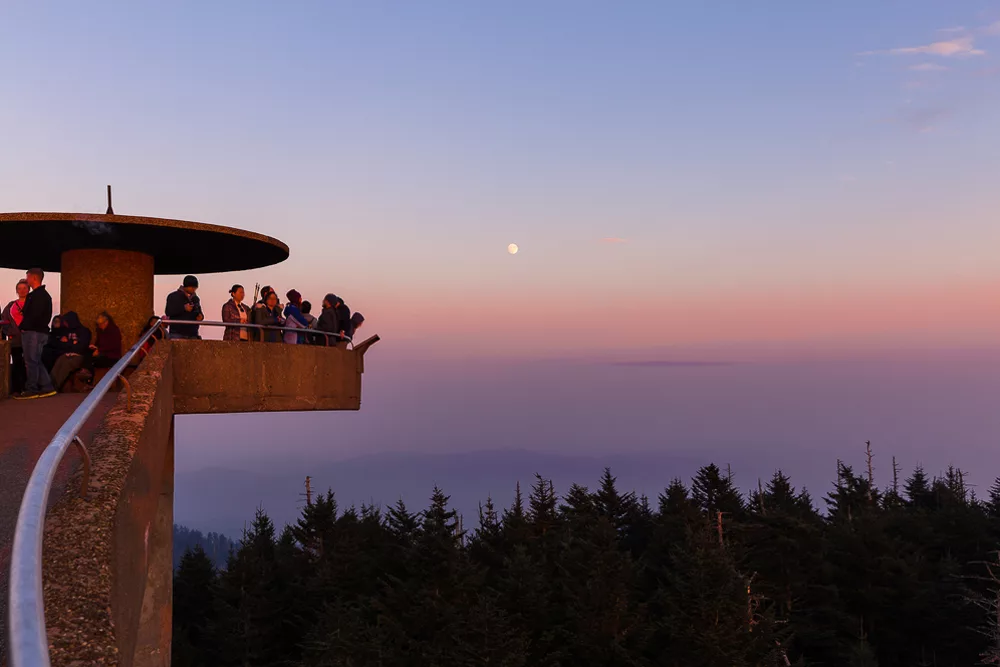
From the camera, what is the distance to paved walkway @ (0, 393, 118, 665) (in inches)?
208

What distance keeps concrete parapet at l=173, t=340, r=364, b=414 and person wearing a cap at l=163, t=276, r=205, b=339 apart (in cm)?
101

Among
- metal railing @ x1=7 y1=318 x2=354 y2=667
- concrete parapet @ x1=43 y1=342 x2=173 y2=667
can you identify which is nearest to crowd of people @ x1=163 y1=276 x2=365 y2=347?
concrete parapet @ x1=43 y1=342 x2=173 y2=667

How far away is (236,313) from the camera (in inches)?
545

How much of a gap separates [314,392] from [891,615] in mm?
57505

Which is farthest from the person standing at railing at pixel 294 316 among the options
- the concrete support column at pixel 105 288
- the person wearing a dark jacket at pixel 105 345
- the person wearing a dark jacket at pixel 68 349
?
the person wearing a dark jacket at pixel 68 349

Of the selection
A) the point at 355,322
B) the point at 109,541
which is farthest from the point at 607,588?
the point at 109,541

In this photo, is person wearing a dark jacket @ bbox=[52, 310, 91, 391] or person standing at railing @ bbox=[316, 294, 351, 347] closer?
person wearing a dark jacket @ bbox=[52, 310, 91, 391]

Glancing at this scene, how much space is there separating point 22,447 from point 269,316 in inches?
264

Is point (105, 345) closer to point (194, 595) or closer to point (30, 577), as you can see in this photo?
point (30, 577)

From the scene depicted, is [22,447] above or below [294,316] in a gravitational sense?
below

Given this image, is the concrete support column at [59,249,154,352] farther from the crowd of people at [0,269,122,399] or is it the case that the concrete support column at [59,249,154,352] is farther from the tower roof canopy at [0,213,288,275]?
the crowd of people at [0,269,122,399]

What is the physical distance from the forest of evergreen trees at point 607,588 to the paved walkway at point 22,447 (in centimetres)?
2555

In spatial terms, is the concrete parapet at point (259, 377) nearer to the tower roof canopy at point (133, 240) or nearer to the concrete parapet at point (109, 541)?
the concrete parapet at point (109, 541)

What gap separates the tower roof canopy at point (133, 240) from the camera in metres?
13.1
